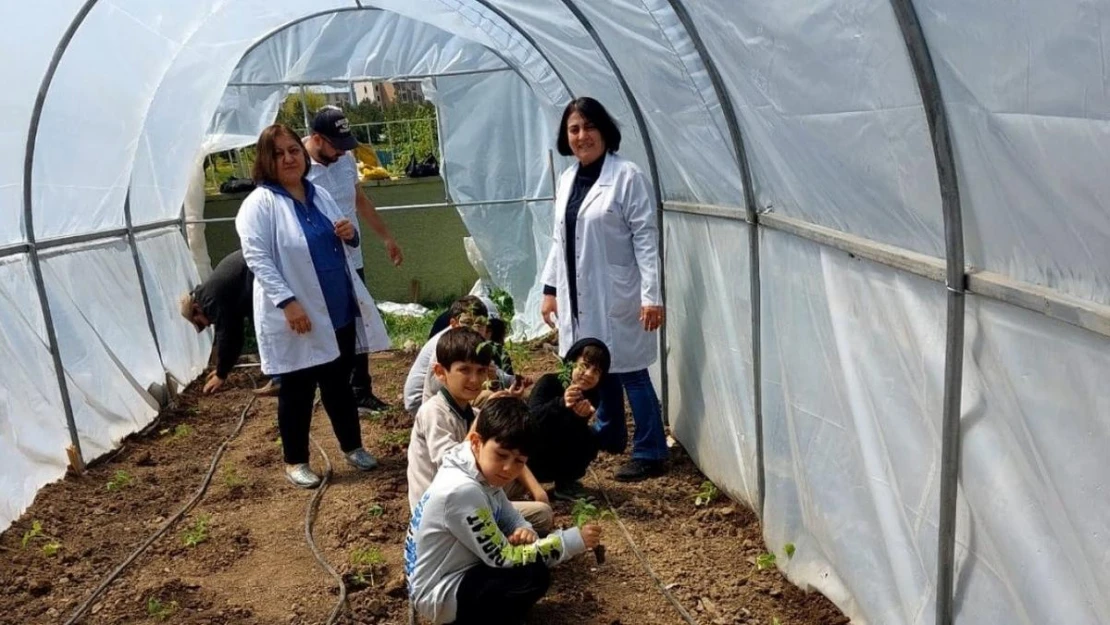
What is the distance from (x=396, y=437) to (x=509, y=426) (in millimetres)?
2801

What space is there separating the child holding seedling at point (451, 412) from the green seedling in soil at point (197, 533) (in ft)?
4.14

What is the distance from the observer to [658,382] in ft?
17.2

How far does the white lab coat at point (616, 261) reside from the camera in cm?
405

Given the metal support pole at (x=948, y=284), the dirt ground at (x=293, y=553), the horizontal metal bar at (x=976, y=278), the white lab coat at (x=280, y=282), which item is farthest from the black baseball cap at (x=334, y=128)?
the metal support pole at (x=948, y=284)

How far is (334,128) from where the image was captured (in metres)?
5.35

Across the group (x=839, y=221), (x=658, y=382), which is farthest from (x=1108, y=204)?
(x=658, y=382)

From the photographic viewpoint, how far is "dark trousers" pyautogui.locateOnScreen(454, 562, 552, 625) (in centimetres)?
286

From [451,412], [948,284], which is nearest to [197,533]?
[451,412]

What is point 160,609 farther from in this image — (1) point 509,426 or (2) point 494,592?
(1) point 509,426

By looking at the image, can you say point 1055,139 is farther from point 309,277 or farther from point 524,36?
point 524,36

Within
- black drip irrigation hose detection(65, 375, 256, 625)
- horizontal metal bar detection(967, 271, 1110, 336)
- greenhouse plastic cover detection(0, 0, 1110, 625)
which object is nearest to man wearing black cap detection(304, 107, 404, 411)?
black drip irrigation hose detection(65, 375, 256, 625)

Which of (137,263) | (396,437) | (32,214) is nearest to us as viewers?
(32,214)

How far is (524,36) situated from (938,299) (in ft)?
16.5

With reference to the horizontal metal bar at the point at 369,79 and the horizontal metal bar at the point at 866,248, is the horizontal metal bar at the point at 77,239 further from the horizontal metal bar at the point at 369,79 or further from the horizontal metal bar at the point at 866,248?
the horizontal metal bar at the point at 866,248
